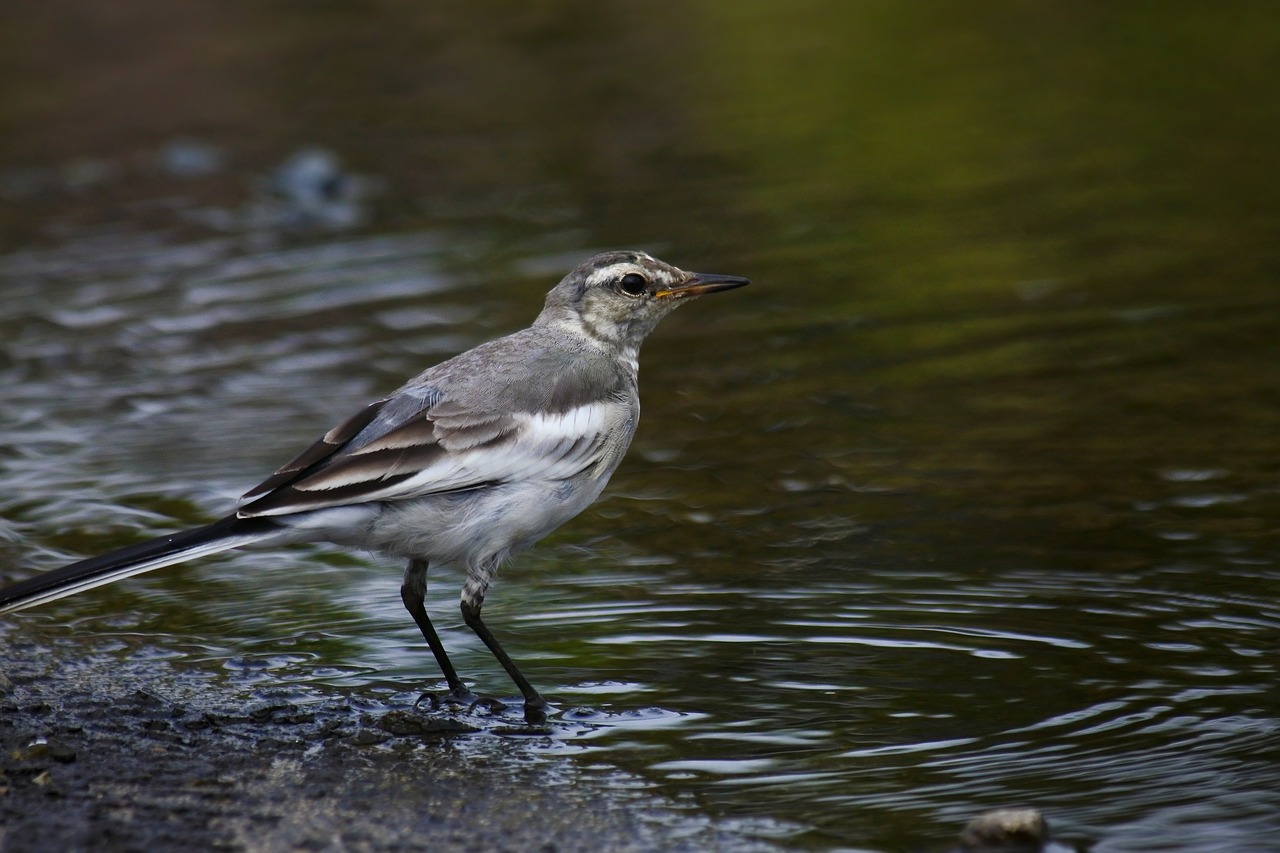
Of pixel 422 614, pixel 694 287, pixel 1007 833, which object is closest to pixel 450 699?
pixel 422 614

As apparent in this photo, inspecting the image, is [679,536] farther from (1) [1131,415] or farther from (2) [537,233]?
(2) [537,233]

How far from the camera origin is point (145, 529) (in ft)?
28.0

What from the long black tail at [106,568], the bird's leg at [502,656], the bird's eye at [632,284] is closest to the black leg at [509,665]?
the bird's leg at [502,656]

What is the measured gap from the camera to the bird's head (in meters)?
7.33

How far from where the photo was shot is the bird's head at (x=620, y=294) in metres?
7.33

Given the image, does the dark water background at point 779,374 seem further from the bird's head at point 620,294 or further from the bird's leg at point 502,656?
the bird's head at point 620,294

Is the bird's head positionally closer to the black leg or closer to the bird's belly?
the bird's belly

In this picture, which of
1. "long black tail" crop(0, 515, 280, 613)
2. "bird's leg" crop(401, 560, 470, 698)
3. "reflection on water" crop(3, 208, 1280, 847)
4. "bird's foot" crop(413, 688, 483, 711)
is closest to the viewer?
"reflection on water" crop(3, 208, 1280, 847)

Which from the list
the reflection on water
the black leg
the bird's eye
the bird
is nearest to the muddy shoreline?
the black leg

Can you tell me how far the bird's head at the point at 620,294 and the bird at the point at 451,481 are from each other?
27 cm

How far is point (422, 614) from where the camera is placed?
671 centimetres

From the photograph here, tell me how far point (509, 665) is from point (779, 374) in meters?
4.42

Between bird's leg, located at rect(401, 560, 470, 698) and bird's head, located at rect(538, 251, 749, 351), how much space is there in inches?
49.6

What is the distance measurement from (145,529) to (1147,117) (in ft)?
36.6
